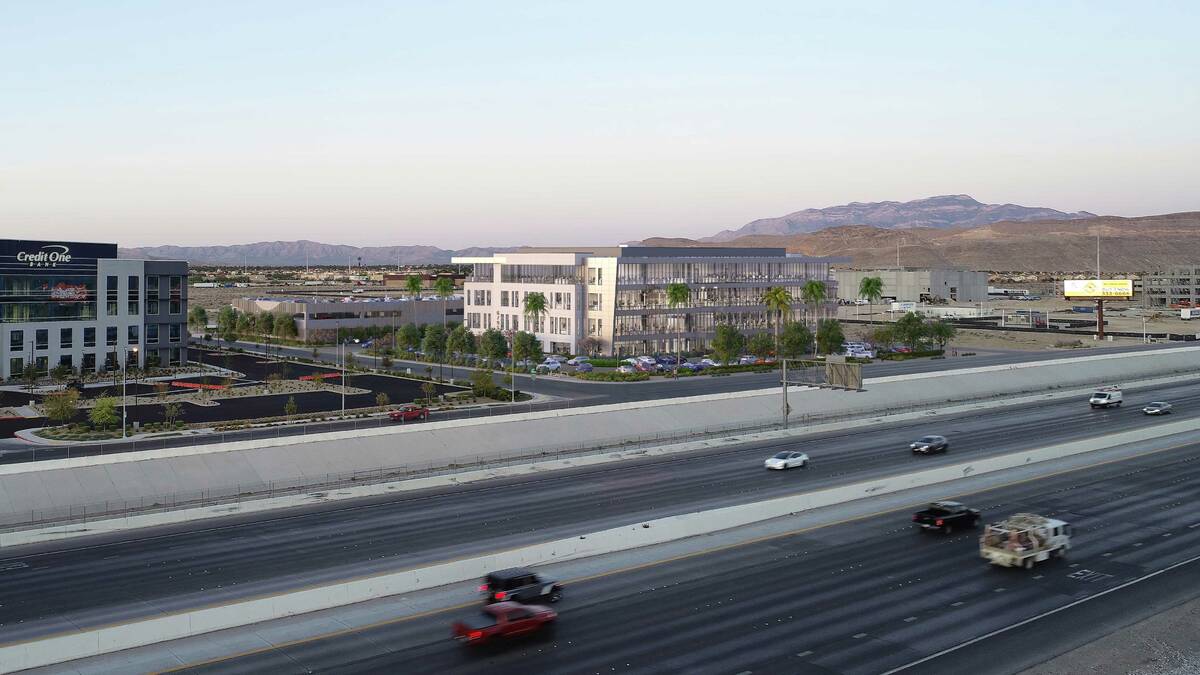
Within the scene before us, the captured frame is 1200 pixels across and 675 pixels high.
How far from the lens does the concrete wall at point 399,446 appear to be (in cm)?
5409

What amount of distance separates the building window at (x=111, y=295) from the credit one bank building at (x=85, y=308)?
0.11m

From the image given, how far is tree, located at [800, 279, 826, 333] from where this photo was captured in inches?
5940

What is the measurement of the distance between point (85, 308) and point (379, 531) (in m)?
88.4

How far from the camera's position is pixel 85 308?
396 ft

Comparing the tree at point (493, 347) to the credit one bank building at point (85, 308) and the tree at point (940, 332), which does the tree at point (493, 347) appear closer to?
the credit one bank building at point (85, 308)

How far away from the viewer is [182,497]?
56000 mm

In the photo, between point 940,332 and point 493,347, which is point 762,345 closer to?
point 940,332

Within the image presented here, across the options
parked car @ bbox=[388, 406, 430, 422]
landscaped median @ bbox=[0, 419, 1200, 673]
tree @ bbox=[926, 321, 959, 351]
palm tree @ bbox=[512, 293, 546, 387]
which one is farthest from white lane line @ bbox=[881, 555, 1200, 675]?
tree @ bbox=[926, 321, 959, 351]

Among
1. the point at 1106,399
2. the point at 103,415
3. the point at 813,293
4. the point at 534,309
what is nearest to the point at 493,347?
the point at 534,309

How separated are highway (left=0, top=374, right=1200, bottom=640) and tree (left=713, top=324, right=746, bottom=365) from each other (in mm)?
50174

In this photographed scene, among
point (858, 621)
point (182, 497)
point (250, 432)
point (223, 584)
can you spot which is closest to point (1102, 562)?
point (858, 621)

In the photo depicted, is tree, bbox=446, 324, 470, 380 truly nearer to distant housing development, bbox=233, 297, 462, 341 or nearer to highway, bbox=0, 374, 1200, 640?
distant housing development, bbox=233, 297, 462, 341

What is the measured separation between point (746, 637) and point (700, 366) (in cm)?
9200

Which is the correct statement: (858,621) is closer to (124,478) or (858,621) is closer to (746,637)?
(746,637)
